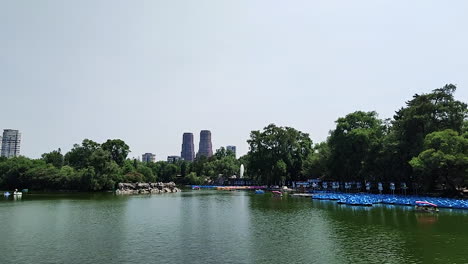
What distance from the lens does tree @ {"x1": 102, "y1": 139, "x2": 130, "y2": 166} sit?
9819 centimetres

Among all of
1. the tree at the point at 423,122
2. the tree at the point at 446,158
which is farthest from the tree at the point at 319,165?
the tree at the point at 446,158

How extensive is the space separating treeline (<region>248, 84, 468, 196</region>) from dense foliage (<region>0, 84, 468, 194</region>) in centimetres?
12

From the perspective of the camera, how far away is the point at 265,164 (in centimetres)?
9419

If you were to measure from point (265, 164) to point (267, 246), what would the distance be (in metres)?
72.7

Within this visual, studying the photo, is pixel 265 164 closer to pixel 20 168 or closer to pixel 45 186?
pixel 45 186

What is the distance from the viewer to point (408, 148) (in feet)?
172

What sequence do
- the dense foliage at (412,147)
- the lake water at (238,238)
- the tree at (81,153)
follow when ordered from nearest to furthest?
the lake water at (238,238)
the dense foliage at (412,147)
the tree at (81,153)

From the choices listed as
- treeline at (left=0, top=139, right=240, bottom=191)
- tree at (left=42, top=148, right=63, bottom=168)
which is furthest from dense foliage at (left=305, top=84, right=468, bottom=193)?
tree at (left=42, top=148, right=63, bottom=168)

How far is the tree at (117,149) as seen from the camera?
98.2 metres

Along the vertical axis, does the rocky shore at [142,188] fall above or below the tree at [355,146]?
below

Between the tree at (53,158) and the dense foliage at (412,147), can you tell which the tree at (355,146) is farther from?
the tree at (53,158)

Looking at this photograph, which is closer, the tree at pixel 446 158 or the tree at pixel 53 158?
the tree at pixel 446 158

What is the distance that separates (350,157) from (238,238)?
46.0 metres

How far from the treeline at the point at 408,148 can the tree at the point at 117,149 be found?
46.6 meters
